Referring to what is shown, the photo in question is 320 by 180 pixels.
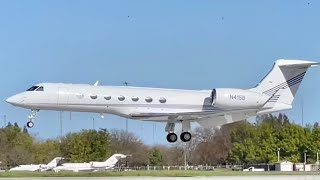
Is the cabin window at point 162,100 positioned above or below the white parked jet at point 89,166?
above

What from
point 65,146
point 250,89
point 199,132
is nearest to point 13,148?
point 65,146

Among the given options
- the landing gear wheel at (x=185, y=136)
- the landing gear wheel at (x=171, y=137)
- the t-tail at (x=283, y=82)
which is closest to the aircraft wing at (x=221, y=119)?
the landing gear wheel at (x=185, y=136)

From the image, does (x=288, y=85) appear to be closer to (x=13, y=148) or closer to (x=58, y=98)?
(x=58, y=98)

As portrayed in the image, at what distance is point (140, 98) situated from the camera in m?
54.2

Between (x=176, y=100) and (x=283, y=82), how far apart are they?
9710 mm

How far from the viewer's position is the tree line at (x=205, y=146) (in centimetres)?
12500

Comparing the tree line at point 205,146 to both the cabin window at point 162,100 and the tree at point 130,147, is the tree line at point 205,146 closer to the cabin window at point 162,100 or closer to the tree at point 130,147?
the tree at point 130,147

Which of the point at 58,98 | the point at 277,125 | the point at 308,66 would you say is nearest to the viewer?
the point at 58,98

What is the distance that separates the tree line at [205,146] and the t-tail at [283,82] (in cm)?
6486

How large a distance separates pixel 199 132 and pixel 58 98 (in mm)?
80651

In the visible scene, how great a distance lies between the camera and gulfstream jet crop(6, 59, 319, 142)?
53031mm

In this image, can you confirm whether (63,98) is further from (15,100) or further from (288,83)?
(288,83)

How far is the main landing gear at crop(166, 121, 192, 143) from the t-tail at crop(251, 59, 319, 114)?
633cm

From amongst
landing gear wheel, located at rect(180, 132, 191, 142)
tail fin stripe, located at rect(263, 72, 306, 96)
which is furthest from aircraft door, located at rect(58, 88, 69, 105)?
tail fin stripe, located at rect(263, 72, 306, 96)
